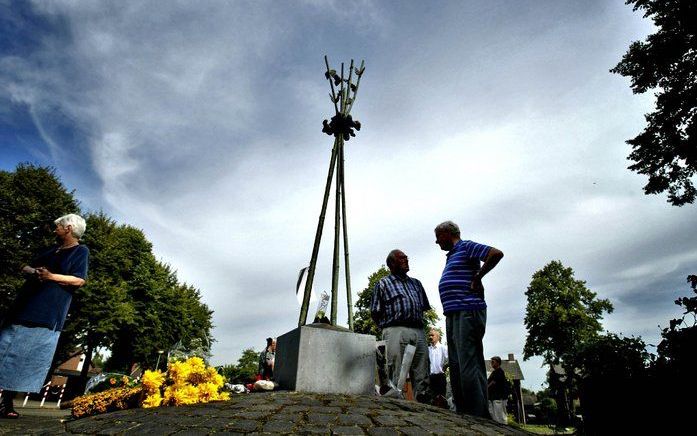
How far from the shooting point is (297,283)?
545cm

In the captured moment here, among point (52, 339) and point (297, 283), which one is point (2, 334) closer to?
point (52, 339)

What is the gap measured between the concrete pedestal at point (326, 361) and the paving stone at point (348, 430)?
1408 mm

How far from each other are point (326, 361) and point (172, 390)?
5.28ft

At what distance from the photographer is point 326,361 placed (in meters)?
4.01

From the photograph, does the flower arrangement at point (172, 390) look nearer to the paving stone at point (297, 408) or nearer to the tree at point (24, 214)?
the paving stone at point (297, 408)

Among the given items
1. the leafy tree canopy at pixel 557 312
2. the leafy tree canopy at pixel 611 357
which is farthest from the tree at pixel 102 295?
the leafy tree canopy at pixel 557 312

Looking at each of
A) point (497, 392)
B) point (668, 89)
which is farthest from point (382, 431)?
point (668, 89)

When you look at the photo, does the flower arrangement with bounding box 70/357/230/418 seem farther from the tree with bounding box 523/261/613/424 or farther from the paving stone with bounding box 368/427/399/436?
the tree with bounding box 523/261/613/424

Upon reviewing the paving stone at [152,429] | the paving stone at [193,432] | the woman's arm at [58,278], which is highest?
the woman's arm at [58,278]

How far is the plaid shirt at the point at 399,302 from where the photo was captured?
4.59 meters

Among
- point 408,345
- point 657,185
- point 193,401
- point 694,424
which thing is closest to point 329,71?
point 408,345

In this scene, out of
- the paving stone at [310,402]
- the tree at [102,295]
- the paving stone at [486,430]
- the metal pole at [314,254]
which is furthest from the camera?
the tree at [102,295]

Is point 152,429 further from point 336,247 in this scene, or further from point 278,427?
point 336,247

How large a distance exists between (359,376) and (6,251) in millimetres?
22655
